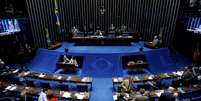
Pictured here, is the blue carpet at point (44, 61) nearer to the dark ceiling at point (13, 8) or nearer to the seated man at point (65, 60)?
the seated man at point (65, 60)

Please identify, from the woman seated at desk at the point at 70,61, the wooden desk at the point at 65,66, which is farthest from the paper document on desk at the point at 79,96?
the woman seated at desk at the point at 70,61

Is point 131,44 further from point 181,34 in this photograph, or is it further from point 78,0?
point 78,0

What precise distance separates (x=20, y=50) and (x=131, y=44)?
768cm

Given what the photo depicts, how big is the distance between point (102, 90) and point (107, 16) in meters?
8.59

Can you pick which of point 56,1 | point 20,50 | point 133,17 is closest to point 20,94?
point 20,50

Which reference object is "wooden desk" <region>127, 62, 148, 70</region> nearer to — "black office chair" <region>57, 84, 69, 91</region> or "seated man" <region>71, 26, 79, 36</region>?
"black office chair" <region>57, 84, 69, 91</region>

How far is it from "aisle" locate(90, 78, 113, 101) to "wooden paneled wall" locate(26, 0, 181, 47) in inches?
269

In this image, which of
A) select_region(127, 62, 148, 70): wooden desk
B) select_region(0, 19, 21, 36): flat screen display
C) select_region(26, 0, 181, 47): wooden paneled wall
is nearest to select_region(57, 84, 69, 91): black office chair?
select_region(127, 62, 148, 70): wooden desk

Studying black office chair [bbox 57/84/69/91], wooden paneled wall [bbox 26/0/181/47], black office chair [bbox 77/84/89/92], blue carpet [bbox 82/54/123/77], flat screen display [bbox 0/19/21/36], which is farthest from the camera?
wooden paneled wall [bbox 26/0/181/47]

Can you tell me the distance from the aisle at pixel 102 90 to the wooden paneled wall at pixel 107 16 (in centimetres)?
684

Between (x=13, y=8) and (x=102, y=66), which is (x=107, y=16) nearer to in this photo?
(x=102, y=66)

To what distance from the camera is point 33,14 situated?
17.9 meters

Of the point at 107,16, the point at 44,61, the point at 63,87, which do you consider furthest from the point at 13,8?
the point at 63,87

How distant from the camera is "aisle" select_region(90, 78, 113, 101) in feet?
39.0
